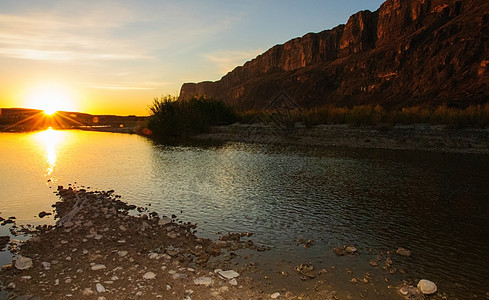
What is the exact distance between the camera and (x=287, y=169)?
1808 centimetres

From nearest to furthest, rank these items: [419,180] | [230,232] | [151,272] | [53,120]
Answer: [151,272] → [230,232] → [419,180] → [53,120]

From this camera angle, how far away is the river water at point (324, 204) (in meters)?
6.45

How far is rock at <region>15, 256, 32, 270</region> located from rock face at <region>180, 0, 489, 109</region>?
43410 mm

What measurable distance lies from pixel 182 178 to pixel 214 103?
3358 centimetres

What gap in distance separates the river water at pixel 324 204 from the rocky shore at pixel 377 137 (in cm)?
388

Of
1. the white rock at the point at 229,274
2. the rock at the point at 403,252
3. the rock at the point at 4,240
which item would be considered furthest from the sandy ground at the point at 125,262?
the rock at the point at 403,252

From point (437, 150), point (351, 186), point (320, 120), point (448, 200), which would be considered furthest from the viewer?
point (320, 120)

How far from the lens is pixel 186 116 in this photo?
4538cm

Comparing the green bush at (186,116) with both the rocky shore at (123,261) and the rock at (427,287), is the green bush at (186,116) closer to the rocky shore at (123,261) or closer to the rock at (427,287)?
the rocky shore at (123,261)

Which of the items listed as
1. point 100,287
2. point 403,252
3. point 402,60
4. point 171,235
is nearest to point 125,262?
point 100,287

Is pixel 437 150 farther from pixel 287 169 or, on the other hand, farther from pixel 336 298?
pixel 336 298

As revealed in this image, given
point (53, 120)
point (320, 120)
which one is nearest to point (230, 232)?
point (320, 120)

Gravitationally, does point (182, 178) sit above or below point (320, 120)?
below

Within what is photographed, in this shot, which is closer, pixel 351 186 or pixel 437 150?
pixel 351 186
